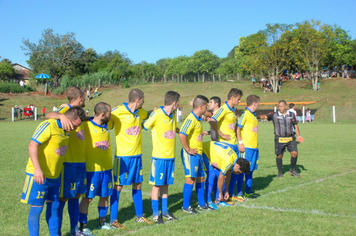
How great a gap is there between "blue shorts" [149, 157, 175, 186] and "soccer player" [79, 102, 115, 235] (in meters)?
0.83

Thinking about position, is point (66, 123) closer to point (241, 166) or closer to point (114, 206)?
point (114, 206)

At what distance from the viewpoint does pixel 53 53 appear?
219ft

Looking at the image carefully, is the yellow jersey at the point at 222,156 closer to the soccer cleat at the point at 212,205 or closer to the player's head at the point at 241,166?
the player's head at the point at 241,166

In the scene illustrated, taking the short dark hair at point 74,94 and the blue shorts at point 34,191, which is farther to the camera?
the short dark hair at point 74,94

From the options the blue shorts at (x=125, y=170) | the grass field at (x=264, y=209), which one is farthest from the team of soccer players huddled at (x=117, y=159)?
the grass field at (x=264, y=209)

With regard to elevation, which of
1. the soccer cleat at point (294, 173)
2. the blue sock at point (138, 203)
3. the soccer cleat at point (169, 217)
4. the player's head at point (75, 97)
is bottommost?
the soccer cleat at point (294, 173)

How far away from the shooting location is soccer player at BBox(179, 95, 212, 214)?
21.9ft

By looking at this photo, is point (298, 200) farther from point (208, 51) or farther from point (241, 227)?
point (208, 51)

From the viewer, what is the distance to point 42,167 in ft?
15.6

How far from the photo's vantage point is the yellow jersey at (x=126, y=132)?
20.0 feet

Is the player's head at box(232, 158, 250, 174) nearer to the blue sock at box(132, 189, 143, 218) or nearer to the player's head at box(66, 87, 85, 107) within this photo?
the blue sock at box(132, 189, 143, 218)

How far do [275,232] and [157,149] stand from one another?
235 centimetres

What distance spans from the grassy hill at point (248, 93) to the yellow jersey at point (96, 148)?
129 feet

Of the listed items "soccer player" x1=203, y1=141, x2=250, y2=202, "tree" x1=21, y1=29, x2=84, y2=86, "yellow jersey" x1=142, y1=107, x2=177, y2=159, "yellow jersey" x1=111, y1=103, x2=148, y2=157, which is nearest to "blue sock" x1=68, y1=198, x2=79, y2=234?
"yellow jersey" x1=111, y1=103, x2=148, y2=157
